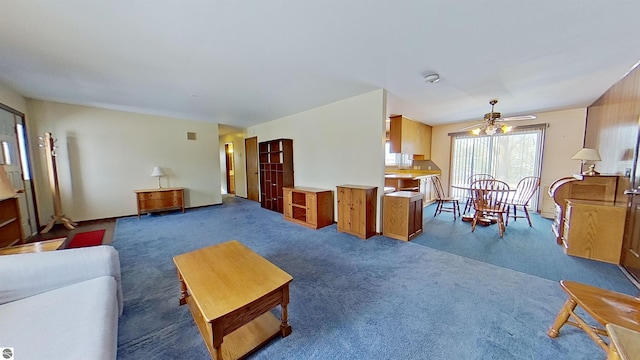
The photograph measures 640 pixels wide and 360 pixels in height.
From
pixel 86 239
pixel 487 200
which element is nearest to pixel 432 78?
pixel 487 200

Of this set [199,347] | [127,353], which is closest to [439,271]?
[199,347]

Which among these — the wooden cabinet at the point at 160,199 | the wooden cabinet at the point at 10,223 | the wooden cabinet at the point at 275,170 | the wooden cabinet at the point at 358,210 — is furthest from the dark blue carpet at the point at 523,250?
the wooden cabinet at the point at 160,199

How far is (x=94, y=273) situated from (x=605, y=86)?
21.4 ft

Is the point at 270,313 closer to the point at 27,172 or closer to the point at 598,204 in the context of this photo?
the point at 598,204

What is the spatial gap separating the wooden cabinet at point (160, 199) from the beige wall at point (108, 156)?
1.39 feet

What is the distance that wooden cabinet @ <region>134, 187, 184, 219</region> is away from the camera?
4.82 meters

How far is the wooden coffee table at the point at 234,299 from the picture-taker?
1245 mm

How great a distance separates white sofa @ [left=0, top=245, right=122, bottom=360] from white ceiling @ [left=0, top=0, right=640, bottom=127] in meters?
1.86

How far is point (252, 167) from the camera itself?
7031 mm

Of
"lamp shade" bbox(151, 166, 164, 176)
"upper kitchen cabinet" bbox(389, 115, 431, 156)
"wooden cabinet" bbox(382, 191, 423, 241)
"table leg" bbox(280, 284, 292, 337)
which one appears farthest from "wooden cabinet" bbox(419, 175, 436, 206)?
"lamp shade" bbox(151, 166, 164, 176)

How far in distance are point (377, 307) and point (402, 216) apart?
5.92 feet

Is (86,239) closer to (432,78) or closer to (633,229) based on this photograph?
(432,78)

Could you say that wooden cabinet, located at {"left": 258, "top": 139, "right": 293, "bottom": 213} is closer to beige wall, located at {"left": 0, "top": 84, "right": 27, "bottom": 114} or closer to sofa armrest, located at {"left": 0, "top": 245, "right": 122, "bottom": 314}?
sofa armrest, located at {"left": 0, "top": 245, "right": 122, "bottom": 314}

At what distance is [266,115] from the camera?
5.29 metres
